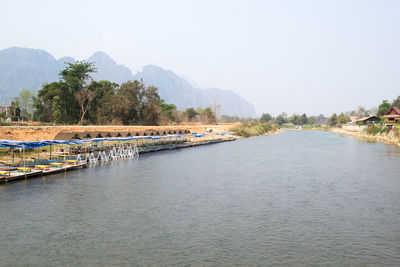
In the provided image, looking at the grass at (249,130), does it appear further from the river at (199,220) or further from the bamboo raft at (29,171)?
the bamboo raft at (29,171)

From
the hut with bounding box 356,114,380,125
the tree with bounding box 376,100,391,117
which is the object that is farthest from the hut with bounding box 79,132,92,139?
the tree with bounding box 376,100,391,117

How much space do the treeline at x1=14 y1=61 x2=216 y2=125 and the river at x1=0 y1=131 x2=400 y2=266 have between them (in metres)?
63.2

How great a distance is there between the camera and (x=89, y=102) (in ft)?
330

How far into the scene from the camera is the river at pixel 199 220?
17.0 metres

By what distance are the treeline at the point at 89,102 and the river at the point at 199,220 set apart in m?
63.2

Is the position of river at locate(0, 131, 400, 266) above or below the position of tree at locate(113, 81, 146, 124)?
below

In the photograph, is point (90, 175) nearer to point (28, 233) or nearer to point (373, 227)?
point (28, 233)

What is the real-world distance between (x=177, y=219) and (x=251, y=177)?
17.7m

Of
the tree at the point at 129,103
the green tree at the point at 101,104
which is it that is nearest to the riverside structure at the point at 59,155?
the tree at the point at 129,103

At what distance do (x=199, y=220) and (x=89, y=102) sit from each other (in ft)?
283

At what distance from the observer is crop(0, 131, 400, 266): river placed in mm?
17000

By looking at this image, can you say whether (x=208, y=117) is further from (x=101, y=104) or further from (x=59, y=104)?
(x=59, y=104)

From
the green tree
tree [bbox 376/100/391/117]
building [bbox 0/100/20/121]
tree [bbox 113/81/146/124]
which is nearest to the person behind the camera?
building [bbox 0/100/20/121]

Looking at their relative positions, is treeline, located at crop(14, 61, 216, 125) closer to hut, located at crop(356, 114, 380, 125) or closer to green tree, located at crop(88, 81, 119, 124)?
green tree, located at crop(88, 81, 119, 124)
